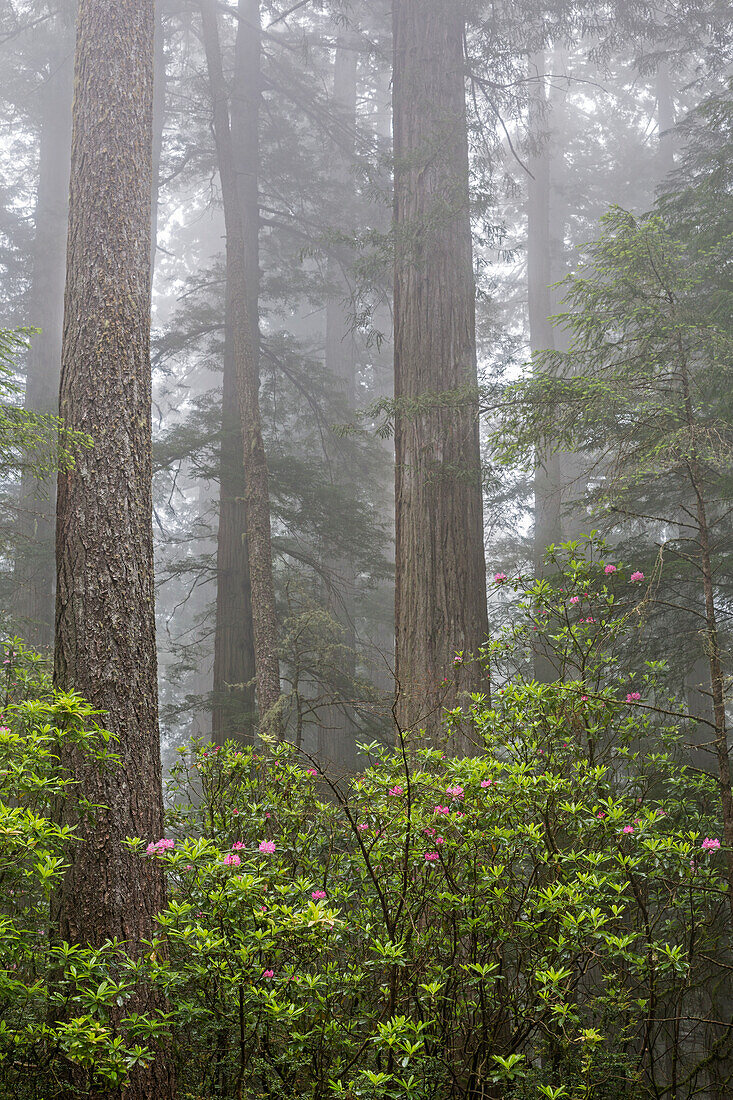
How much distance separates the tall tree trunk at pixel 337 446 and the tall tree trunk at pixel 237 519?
3.53 ft

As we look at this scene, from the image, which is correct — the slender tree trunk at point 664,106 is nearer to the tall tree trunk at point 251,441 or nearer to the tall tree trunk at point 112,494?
the tall tree trunk at point 251,441

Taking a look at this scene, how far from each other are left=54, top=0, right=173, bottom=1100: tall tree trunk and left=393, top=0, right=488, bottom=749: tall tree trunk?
2196 millimetres

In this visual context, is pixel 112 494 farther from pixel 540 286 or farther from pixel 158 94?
pixel 540 286

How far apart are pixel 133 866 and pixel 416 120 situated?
6.26m

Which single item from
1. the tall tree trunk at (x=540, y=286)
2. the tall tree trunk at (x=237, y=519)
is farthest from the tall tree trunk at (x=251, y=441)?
the tall tree trunk at (x=540, y=286)

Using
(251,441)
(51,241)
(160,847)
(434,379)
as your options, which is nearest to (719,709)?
(160,847)

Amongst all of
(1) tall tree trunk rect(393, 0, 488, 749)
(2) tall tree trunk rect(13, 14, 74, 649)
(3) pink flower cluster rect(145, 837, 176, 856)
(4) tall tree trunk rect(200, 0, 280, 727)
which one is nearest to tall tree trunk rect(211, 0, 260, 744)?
(4) tall tree trunk rect(200, 0, 280, 727)

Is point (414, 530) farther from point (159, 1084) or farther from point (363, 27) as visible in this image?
point (363, 27)

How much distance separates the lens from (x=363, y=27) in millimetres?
16078

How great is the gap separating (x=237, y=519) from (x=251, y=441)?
6.00ft

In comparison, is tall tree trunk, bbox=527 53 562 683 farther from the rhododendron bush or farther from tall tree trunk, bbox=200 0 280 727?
the rhododendron bush

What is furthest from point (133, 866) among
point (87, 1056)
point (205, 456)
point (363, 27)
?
point (363, 27)

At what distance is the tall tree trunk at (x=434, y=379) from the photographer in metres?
5.61

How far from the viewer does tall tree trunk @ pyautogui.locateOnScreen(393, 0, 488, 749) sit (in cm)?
561
